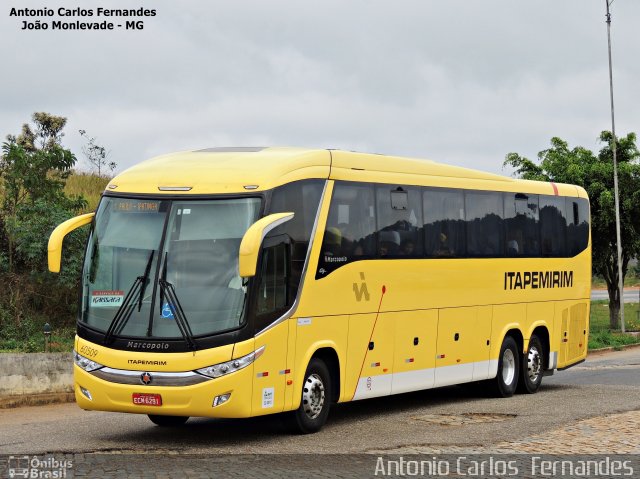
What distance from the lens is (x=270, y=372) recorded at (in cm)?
1436

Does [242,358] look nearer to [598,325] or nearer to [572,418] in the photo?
[572,418]

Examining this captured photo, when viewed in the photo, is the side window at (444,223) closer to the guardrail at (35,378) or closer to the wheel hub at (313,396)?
the wheel hub at (313,396)

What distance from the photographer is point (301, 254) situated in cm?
1512

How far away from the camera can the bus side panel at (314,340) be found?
49.0ft

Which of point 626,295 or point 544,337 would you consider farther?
point 626,295

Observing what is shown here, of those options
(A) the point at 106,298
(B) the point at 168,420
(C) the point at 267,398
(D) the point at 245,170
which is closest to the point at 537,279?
(B) the point at 168,420

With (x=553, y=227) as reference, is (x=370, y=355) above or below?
below

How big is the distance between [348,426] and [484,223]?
200 inches

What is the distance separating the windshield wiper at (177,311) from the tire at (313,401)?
195 centimetres

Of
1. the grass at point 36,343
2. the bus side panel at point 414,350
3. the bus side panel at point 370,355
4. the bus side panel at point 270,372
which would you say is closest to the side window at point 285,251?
the bus side panel at point 270,372

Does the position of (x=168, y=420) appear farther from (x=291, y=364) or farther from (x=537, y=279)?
(x=537, y=279)

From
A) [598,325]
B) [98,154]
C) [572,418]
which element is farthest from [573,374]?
[598,325]

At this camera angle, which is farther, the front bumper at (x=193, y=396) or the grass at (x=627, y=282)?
the grass at (x=627, y=282)

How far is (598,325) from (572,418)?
1238 inches
